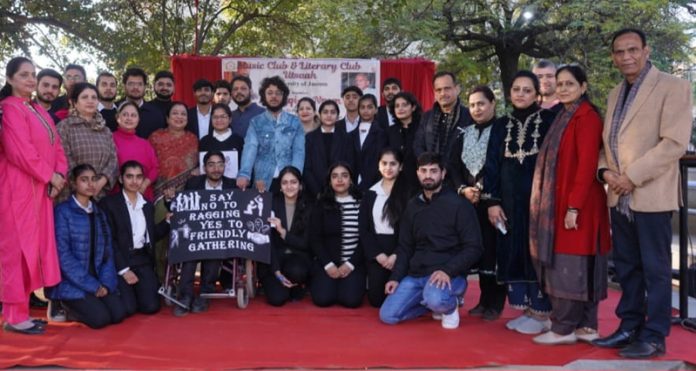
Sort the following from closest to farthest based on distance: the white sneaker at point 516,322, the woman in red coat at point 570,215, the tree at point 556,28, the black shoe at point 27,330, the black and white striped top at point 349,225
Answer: the woman in red coat at point 570,215 → the black shoe at point 27,330 → the white sneaker at point 516,322 → the black and white striped top at point 349,225 → the tree at point 556,28

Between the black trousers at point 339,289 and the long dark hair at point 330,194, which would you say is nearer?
the black trousers at point 339,289

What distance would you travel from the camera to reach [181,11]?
11914 millimetres

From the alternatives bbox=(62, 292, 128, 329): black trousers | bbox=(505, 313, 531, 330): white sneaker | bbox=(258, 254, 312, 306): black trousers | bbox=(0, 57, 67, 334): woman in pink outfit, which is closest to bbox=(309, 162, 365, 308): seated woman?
bbox=(258, 254, 312, 306): black trousers

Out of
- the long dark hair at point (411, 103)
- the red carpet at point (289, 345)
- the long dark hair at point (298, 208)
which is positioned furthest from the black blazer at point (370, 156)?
the red carpet at point (289, 345)

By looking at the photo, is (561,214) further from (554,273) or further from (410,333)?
(410,333)

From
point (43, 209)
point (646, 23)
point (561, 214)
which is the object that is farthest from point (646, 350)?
point (646, 23)

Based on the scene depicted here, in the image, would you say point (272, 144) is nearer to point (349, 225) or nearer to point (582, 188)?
point (349, 225)

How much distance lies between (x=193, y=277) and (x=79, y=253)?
2.90 feet

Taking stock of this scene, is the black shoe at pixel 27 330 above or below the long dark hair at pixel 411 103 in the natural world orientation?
below

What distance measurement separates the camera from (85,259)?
4.66 m

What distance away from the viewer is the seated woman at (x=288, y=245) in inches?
208

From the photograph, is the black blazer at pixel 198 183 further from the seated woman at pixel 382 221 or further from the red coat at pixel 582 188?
the red coat at pixel 582 188

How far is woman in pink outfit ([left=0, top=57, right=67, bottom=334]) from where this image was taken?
4289 mm

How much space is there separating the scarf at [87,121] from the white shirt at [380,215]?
2242 mm
